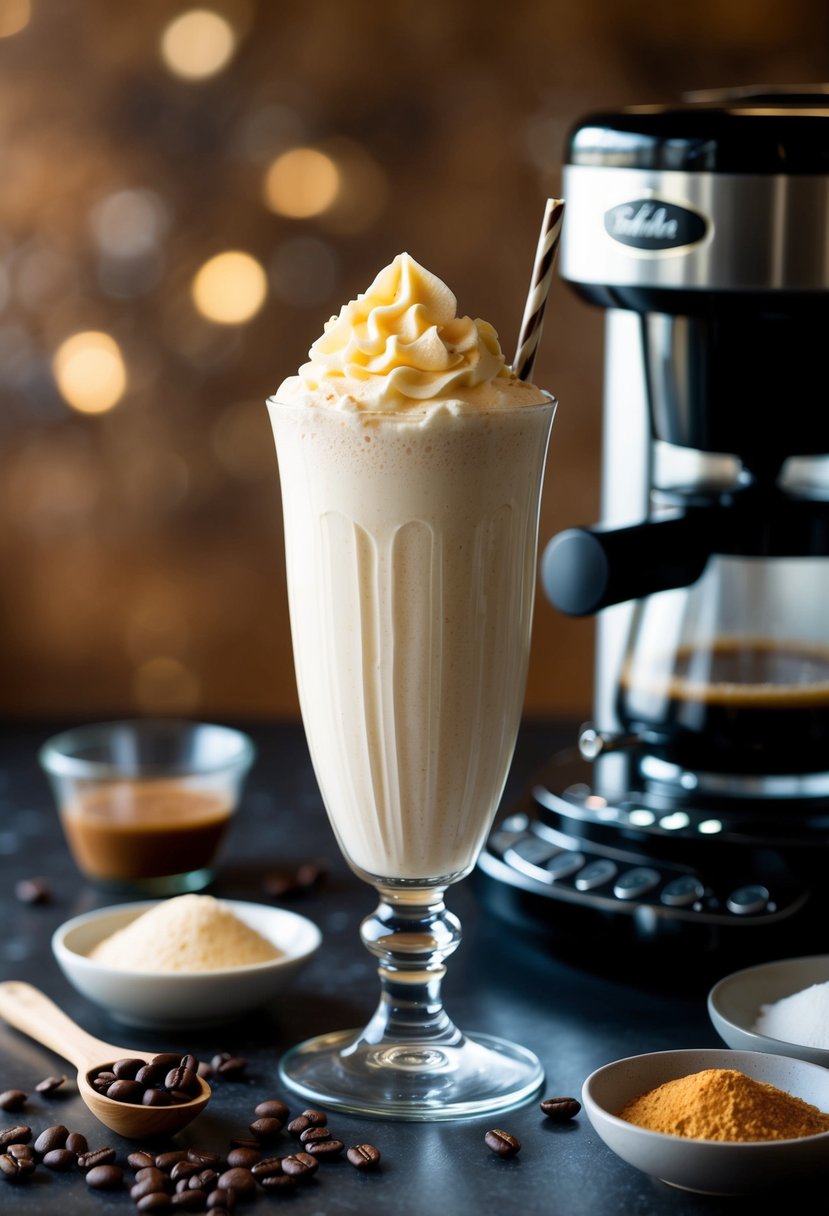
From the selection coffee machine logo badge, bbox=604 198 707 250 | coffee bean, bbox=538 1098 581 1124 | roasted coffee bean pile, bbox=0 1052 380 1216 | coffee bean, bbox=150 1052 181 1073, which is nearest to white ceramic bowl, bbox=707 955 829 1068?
coffee bean, bbox=538 1098 581 1124

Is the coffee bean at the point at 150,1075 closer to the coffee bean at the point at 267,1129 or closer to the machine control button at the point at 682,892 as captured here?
the coffee bean at the point at 267,1129

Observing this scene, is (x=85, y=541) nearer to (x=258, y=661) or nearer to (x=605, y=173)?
(x=258, y=661)

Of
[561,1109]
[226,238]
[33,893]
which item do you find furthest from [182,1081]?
[226,238]

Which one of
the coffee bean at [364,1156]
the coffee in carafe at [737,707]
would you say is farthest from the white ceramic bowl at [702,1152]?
the coffee in carafe at [737,707]

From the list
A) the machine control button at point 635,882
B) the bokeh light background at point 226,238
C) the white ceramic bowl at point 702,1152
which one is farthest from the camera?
the bokeh light background at point 226,238

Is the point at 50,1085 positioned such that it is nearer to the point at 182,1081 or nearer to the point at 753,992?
the point at 182,1081
